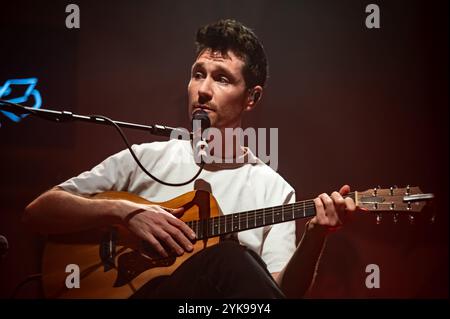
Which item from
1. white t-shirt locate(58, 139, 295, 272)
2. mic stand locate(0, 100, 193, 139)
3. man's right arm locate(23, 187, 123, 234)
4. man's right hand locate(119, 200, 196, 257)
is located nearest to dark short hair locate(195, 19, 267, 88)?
white t-shirt locate(58, 139, 295, 272)

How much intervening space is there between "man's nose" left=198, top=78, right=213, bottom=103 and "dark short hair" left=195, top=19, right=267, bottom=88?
172 millimetres

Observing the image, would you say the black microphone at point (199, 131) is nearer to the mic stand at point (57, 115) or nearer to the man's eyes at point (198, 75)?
the mic stand at point (57, 115)

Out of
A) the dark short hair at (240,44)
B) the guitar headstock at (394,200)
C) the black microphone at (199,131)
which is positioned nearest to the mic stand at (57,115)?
the black microphone at (199,131)

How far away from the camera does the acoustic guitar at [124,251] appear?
5.90 feet

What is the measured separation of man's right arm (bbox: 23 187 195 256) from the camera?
1.82 metres

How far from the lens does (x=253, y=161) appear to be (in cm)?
208

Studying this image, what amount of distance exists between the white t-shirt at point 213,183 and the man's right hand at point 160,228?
0.10 metres

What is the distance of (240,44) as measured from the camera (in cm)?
210

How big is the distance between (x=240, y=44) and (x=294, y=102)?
14.1 inches

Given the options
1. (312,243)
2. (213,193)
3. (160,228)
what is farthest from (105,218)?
(312,243)

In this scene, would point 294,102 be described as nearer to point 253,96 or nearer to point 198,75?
point 253,96

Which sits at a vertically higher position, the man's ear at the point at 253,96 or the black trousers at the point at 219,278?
the man's ear at the point at 253,96
